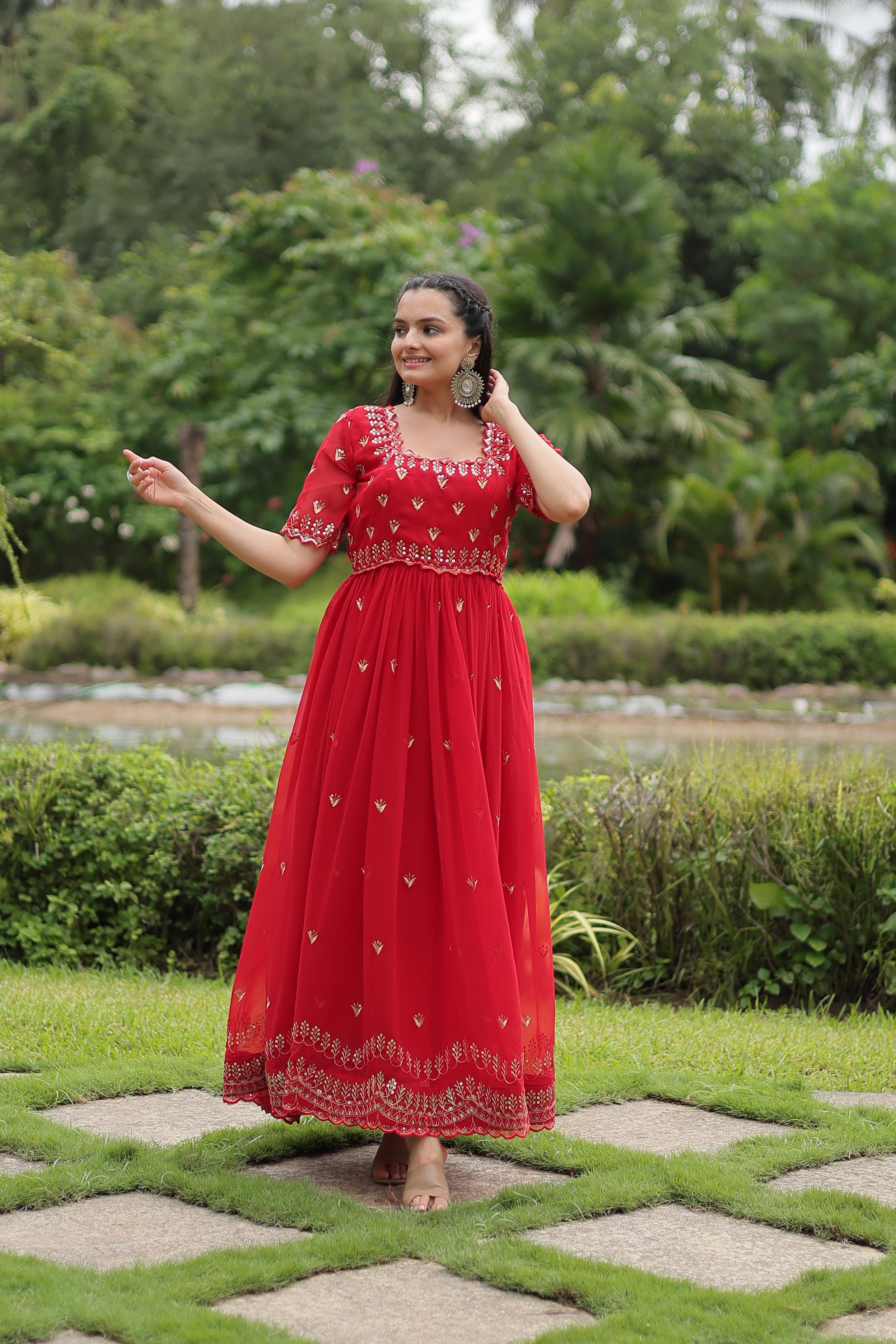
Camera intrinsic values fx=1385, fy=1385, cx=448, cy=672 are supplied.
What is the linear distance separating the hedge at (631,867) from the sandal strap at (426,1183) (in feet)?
7.02

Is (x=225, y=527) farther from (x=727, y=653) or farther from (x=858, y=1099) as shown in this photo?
(x=727, y=653)

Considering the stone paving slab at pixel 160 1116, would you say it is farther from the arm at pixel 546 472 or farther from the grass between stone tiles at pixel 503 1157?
the arm at pixel 546 472

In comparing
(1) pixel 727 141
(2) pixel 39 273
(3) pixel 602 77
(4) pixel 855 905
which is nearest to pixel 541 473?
(4) pixel 855 905

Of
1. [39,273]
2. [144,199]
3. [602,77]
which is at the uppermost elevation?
[602,77]

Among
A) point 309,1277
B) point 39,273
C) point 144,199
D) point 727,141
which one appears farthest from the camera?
point 144,199

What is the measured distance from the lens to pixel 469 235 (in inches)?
800

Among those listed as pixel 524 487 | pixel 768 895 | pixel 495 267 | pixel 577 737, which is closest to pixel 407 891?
pixel 524 487

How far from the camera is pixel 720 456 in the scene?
757 inches

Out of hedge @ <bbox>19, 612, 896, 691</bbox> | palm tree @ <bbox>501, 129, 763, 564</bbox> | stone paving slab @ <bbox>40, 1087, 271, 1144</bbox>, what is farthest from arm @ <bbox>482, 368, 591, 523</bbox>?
palm tree @ <bbox>501, 129, 763, 564</bbox>

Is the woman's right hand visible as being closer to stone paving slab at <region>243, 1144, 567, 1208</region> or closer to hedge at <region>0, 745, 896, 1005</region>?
stone paving slab at <region>243, 1144, 567, 1208</region>

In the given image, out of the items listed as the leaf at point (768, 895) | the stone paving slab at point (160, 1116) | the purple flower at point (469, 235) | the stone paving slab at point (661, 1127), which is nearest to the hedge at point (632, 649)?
the purple flower at point (469, 235)

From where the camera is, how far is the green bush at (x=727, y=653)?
14867 millimetres

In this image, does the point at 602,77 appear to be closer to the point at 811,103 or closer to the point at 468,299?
the point at 811,103

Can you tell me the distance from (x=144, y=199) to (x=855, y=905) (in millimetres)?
25801
